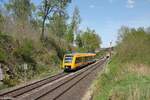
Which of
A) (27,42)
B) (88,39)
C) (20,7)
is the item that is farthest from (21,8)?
(88,39)

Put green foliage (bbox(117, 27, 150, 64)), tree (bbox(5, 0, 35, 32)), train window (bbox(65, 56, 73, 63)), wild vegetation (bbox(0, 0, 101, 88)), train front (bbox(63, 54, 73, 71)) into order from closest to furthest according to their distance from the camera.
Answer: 1. wild vegetation (bbox(0, 0, 101, 88))
2. green foliage (bbox(117, 27, 150, 64))
3. train front (bbox(63, 54, 73, 71))
4. train window (bbox(65, 56, 73, 63))
5. tree (bbox(5, 0, 35, 32))

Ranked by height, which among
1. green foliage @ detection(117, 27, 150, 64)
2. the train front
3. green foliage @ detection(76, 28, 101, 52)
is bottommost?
the train front

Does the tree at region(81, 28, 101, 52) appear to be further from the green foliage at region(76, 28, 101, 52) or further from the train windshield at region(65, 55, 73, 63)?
the train windshield at region(65, 55, 73, 63)

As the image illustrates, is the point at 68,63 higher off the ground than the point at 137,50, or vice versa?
the point at 137,50

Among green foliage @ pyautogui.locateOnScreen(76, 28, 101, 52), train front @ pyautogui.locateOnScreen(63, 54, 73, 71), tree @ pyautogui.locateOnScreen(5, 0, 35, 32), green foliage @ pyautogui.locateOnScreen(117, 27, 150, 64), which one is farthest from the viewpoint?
green foliage @ pyautogui.locateOnScreen(76, 28, 101, 52)

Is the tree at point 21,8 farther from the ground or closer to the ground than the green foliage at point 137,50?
farther from the ground

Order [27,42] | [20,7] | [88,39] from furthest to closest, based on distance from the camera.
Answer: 1. [88,39]
2. [20,7]
3. [27,42]

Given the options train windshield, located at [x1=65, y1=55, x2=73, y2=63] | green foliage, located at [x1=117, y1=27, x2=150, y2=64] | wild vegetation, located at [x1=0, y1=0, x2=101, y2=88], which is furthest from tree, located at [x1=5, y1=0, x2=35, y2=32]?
green foliage, located at [x1=117, y1=27, x2=150, y2=64]

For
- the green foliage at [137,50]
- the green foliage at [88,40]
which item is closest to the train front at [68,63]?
the green foliage at [137,50]

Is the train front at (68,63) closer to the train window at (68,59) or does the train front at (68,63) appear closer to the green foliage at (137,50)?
the train window at (68,59)

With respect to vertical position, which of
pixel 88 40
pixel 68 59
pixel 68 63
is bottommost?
pixel 68 63

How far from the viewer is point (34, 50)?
4109 cm

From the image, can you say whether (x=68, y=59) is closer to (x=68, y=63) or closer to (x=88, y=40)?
(x=68, y=63)

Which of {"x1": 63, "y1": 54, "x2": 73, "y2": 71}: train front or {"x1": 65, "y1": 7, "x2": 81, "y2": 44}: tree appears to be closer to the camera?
{"x1": 63, "y1": 54, "x2": 73, "y2": 71}: train front
